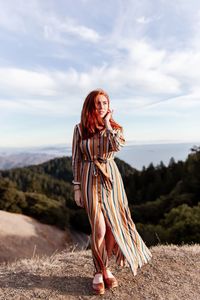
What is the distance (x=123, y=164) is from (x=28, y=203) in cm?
4977

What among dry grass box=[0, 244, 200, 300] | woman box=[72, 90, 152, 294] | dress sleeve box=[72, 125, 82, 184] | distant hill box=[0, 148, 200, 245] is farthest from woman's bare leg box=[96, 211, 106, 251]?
distant hill box=[0, 148, 200, 245]

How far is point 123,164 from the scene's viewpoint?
7931 cm

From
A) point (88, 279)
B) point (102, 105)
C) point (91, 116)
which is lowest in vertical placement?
point (88, 279)

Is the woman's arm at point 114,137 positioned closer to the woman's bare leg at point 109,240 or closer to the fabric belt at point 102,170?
the fabric belt at point 102,170

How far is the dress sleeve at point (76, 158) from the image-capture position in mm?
3414

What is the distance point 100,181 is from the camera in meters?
3.37

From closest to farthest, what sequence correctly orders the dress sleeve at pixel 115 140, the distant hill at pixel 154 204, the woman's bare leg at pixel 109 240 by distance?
1. the dress sleeve at pixel 115 140
2. the woman's bare leg at pixel 109 240
3. the distant hill at pixel 154 204

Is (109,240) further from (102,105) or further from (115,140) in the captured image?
(102,105)

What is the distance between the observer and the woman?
3318mm

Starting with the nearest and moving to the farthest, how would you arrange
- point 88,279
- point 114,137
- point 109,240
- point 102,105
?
point 114,137 → point 102,105 → point 109,240 → point 88,279

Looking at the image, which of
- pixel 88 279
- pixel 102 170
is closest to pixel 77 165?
pixel 102 170

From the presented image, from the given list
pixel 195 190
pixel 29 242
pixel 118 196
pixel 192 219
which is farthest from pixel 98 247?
pixel 195 190

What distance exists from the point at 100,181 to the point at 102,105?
76 centimetres

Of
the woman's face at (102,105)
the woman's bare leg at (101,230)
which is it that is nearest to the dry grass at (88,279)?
the woman's bare leg at (101,230)
